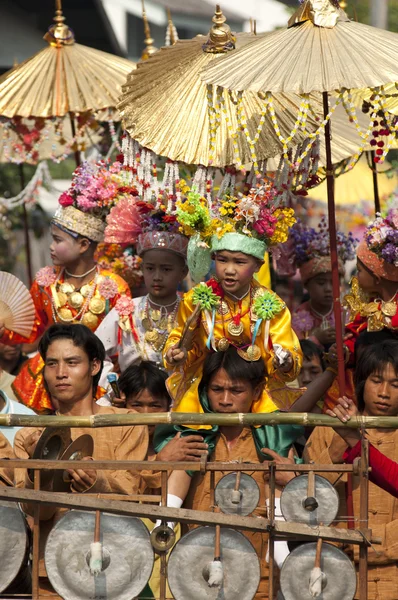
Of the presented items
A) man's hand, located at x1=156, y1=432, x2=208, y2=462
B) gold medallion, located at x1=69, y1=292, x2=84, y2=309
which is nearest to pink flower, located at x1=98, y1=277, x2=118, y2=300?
gold medallion, located at x1=69, y1=292, x2=84, y2=309

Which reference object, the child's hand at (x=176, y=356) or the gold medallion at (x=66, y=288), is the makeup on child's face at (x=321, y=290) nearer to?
the gold medallion at (x=66, y=288)

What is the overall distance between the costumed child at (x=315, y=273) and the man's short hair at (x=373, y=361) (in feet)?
6.65

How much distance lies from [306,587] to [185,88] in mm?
2827

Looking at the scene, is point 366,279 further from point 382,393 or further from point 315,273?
point 315,273

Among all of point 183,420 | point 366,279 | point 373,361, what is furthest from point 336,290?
point 183,420

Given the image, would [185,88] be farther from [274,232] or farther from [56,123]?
[56,123]

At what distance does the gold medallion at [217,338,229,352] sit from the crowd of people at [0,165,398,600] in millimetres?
15

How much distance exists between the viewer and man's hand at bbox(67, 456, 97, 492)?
13.5 ft

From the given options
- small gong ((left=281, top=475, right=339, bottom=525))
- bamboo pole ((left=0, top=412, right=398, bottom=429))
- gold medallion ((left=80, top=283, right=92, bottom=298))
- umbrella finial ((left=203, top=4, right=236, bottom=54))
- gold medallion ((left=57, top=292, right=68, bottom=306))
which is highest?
umbrella finial ((left=203, top=4, right=236, bottom=54))

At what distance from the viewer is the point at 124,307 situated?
644 cm

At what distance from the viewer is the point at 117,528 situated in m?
3.91

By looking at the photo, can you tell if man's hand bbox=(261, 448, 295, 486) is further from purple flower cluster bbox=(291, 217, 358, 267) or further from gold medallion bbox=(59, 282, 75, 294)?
purple flower cluster bbox=(291, 217, 358, 267)

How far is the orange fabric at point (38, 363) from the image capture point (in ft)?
20.3

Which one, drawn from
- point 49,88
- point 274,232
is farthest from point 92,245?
point 274,232
